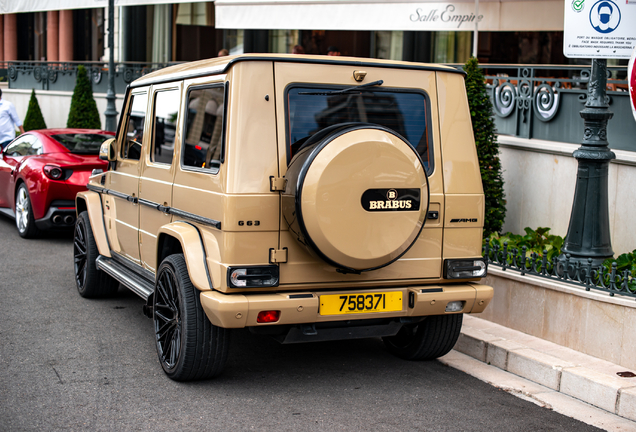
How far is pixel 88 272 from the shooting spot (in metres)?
6.98

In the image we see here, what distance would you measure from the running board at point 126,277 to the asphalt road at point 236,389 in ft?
1.40

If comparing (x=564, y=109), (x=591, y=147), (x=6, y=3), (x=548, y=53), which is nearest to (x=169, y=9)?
(x=6, y=3)

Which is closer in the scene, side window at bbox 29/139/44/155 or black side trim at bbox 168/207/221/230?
black side trim at bbox 168/207/221/230

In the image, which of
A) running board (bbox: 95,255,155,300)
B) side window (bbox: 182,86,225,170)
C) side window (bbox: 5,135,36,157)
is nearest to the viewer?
side window (bbox: 182,86,225,170)

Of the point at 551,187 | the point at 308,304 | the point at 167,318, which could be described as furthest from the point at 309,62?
the point at 551,187

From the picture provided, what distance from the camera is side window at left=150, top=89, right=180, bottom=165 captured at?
5.40m

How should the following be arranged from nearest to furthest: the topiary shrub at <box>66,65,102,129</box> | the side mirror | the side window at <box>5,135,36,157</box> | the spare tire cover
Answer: the spare tire cover
the side mirror
the side window at <box>5,135,36,157</box>
the topiary shrub at <box>66,65,102,129</box>

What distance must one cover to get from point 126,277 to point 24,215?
4.90m

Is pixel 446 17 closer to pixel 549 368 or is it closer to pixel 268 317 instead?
pixel 549 368

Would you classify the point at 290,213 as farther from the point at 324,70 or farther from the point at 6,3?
the point at 6,3

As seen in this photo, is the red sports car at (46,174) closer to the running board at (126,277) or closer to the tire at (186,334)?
the running board at (126,277)

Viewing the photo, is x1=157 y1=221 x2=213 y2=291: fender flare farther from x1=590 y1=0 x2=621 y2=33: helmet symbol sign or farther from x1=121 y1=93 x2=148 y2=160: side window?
x1=590 y1=0 x2=621 y2=33: helmet symbol sign

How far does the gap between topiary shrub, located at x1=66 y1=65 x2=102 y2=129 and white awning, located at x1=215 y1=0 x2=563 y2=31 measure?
8755 millimetres

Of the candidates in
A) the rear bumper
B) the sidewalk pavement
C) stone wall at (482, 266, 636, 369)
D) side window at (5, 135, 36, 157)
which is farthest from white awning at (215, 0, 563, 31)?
the rear bumper
